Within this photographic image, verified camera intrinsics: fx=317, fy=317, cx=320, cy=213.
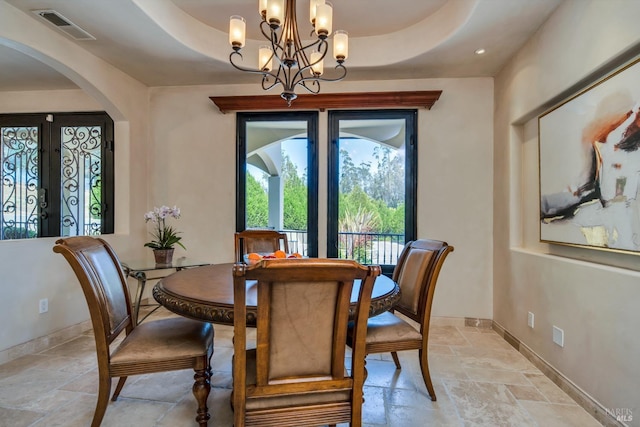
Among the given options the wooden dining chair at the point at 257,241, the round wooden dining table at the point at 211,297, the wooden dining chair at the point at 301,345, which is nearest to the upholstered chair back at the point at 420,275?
the round wooden dining table at the point at 211,297

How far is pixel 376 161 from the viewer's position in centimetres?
359

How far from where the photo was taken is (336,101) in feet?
11.3

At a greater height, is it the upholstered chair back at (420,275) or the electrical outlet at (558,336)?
the upholstered chair back at (420,275)

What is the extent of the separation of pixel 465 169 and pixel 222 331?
3.03 metres

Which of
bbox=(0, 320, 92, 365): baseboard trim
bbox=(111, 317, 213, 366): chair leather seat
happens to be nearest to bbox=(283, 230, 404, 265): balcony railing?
bbox=(111, 317, 213, 366): chair leather seat

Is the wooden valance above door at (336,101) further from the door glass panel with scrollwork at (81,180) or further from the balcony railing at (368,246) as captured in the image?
the door glass panel with scrollwork at (81,180)

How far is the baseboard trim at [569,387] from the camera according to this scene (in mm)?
1742

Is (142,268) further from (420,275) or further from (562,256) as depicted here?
(562,256)

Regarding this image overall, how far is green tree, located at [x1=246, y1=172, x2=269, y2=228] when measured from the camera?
148 inches

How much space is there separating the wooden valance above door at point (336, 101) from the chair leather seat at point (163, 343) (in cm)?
253

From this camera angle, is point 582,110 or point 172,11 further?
point 172,11

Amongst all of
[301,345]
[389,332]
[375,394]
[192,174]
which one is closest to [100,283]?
[301,345]

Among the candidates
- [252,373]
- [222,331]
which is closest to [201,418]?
[252,373]

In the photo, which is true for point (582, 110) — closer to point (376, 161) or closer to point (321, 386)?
point (376, 161)
